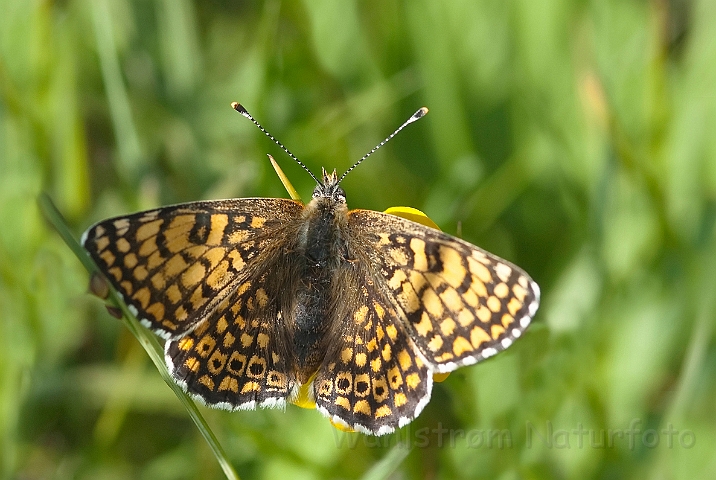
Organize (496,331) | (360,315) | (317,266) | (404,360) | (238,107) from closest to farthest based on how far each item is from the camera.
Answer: (496,331), (404,360), (360,315), (317,266), (238,107)

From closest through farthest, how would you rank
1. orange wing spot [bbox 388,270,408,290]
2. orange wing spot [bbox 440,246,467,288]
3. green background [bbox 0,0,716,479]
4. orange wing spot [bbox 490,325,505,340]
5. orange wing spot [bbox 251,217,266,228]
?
orange wing spot [bbox 490,325,505,340] → orange wing spot [bbox 440,246,467,288] → orange wing spot [bbox 388,270,408,290] → orange wing spot [bbox 251,217,266,228] → green background [bbox 0,0,716,479]

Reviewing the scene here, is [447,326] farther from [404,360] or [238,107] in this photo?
[238,107]

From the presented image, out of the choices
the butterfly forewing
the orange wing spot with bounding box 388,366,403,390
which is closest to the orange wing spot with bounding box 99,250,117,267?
the butterfly forewing

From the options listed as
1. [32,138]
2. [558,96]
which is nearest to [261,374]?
[32,138]

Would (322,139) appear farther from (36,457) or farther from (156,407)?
(36,457)

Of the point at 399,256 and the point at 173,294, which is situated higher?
the point at 173,294

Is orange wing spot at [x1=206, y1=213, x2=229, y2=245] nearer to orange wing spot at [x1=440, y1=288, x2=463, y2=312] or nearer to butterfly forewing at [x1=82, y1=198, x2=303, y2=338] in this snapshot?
butterfly forewing at [x1=82, y1=198, x2=303, y2=338]

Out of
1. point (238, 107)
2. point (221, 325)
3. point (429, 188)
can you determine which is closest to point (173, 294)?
point (221, 325)
